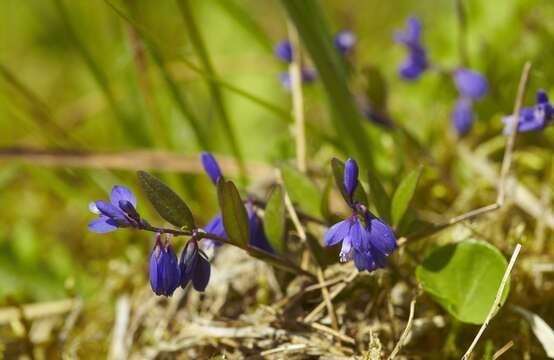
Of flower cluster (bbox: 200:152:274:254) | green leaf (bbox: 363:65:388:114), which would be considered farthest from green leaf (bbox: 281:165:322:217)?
green leaf (bbox: 363:65:388:114)

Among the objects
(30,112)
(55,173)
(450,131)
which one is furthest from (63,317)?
(450,131)

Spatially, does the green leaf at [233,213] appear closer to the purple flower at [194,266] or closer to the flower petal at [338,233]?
the purple flower at [194,266]

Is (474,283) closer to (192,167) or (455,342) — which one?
(455,342)

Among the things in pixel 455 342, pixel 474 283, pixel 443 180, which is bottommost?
pixel 455 342

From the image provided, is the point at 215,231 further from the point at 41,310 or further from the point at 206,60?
the point at 41,310

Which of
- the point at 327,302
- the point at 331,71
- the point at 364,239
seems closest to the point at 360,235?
the point at 364,239

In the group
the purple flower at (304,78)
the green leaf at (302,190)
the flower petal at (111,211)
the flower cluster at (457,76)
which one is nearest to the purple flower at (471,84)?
the flower cluster at (457,76)

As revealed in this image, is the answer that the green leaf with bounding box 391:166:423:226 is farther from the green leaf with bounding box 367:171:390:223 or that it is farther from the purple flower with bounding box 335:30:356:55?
the purple flower with bounding box 335:30:356:55
